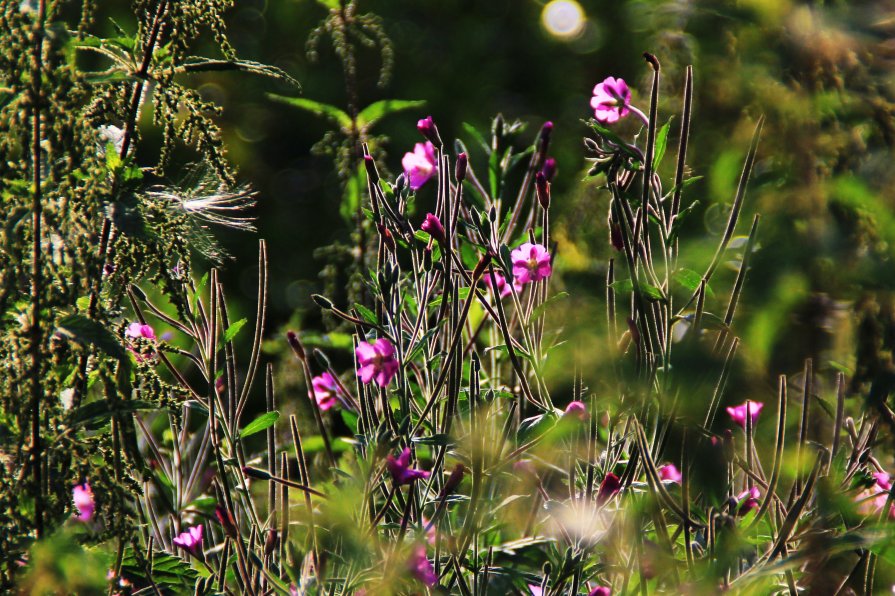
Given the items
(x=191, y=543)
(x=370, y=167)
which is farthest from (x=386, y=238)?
(x=191, y=543)

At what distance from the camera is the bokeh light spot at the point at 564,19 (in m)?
4.64

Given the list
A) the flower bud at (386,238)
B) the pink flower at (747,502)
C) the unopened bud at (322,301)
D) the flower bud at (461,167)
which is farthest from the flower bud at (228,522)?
the pink flower at (747,502)

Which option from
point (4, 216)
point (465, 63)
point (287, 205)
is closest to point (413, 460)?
point (4, 216)

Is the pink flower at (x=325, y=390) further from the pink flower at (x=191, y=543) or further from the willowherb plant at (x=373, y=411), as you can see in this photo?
the pink flower at (x=191, y=543)

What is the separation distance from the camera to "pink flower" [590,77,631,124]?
1.22 metres

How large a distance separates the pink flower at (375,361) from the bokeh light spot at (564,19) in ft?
12.6

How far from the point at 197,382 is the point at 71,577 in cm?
166

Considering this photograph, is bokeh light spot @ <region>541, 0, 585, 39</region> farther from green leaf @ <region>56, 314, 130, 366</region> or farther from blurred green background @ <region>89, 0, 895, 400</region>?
green leaf @ <region>56, 314, 130, 366</region>

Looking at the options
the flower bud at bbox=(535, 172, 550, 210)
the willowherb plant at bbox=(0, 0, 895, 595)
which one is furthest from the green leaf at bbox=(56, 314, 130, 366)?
the flower bud at bbox=(535, 172, 550, 210)

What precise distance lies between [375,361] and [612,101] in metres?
0.47

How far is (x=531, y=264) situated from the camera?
1185 mm

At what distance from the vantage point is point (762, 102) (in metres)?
0.75

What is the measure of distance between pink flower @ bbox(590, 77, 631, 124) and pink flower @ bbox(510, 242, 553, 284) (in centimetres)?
20

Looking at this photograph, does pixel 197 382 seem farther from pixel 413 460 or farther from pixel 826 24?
pixel 826 24
